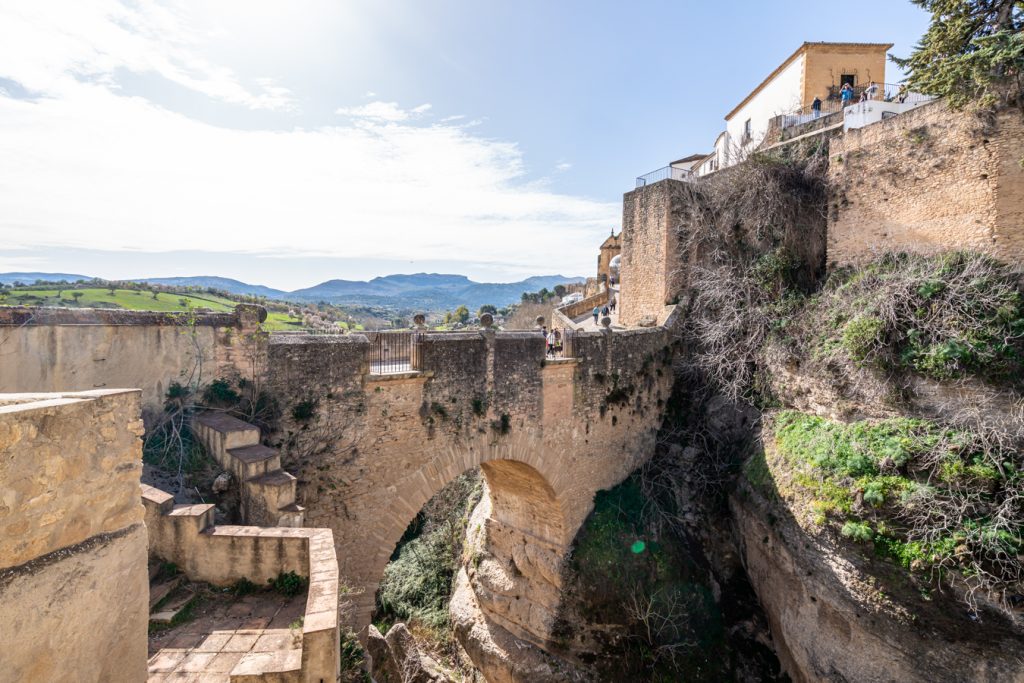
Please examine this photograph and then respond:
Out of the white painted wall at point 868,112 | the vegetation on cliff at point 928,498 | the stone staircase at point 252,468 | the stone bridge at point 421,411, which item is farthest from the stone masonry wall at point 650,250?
the stone staircase at point 252,468

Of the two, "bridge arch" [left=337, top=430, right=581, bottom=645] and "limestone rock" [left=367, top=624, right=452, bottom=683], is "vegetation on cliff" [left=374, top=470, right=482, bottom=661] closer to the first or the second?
"limestone rock" [left=367, top=624, right=452, bottom=683]

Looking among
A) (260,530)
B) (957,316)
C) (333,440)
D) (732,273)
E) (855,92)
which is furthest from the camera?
(855,92)

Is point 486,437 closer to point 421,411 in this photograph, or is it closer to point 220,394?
point 421,411

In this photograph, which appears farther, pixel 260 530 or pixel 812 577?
pixel 812 577

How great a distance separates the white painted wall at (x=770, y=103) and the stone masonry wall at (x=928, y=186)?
178 inches

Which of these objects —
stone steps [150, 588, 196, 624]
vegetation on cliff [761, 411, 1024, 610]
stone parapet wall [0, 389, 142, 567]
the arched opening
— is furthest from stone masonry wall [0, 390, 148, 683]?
vegetation on cliff [761, 411, 1024, 610]

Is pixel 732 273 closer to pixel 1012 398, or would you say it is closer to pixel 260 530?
pixel 1012 398

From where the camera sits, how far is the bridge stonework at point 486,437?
7.42 meters

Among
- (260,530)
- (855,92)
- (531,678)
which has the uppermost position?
(855,92)

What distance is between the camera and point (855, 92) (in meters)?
17.4

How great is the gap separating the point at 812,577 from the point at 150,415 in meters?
11.1

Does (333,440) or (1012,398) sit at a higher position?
(1012,398)

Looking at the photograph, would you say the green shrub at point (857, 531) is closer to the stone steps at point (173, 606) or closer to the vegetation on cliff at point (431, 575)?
the vegetation on cliff at point (431, 575)

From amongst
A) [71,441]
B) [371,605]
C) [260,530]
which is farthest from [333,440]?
[71,441]
